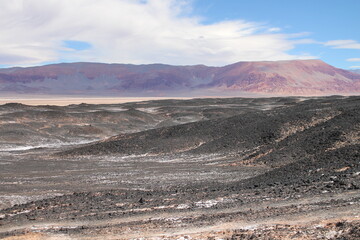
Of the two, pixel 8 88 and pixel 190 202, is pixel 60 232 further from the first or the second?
pixel 8 88

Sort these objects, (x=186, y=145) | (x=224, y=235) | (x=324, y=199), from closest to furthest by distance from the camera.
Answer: (x=224, y=235) → (x=324, y=199) → (x=186, y=145)

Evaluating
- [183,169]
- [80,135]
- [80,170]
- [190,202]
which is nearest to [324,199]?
[190,202]

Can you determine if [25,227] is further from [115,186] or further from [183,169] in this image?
[183,169]

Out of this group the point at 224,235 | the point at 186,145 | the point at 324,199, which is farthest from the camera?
the point at 186,145

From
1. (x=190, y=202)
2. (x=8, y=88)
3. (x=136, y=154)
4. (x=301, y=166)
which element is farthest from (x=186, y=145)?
(x=8, y=88)

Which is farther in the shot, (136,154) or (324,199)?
(136,154)

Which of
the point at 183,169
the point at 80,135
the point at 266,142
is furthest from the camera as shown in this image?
the point at 80,135
